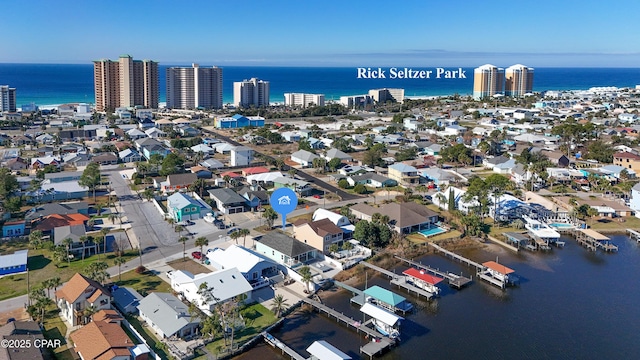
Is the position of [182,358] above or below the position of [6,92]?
below

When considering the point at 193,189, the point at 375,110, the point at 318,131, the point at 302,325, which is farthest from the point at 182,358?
the point at 375,110

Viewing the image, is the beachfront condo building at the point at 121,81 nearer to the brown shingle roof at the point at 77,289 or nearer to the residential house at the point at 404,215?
the residential house at the point at 404,215

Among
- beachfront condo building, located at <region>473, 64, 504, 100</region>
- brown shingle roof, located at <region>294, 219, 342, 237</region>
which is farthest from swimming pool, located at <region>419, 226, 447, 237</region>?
beachfront condo building, located at <region>473, 64, 504, 100</region>

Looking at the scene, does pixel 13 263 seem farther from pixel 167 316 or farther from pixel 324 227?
pixel 324 227

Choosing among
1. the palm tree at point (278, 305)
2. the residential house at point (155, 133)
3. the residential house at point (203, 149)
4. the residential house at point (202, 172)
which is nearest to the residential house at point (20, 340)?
the palm tree at point (278, 305)

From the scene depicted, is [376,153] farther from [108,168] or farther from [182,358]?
[182,358]

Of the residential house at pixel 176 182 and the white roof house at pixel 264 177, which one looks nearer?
the residential house at pixel 176 182
